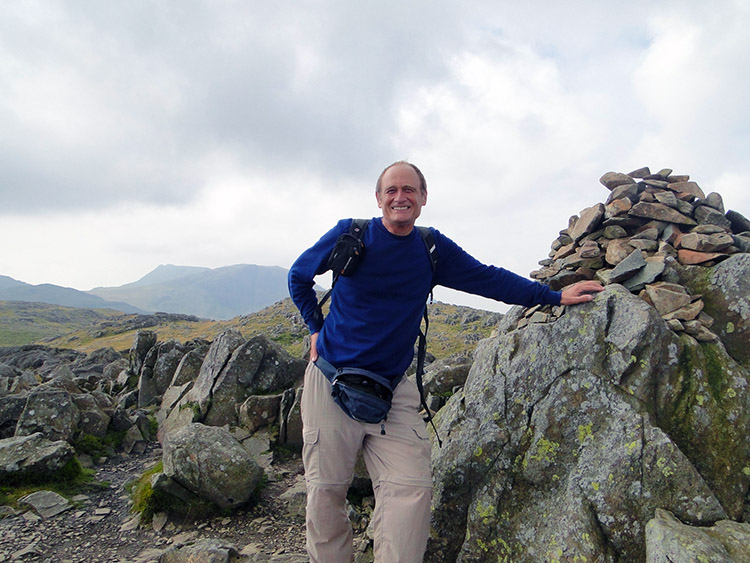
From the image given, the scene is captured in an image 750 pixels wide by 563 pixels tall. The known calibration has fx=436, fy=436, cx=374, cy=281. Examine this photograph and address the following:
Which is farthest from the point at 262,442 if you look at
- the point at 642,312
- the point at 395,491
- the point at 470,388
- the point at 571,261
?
the point at 642,312

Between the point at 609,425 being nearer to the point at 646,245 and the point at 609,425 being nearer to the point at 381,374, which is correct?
the point at 381,374

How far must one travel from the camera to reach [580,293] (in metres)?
8.89

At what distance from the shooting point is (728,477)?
7438 mm

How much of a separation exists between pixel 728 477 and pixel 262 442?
1371 cm

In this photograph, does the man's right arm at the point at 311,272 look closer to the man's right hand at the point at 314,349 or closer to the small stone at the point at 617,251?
the man's right hand at the point at 314,349

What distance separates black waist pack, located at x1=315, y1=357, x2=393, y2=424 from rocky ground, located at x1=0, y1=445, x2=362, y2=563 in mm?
4783

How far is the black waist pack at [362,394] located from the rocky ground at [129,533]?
15.7ft

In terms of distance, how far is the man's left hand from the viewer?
8719 millimetres

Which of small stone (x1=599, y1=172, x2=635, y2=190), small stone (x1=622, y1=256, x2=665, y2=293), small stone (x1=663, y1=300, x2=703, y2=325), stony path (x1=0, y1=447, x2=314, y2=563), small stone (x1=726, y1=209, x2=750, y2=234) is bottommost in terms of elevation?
stony path (x1=0, y1=447, x2=314, y2=563)

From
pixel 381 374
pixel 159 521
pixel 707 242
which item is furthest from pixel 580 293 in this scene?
pixel 159 521

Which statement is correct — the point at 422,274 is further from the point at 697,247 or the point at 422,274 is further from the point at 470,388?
the point at 697,247

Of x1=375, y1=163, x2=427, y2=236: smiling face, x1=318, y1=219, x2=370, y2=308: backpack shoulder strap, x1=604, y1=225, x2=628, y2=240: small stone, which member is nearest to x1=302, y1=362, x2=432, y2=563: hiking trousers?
x1=318, y1=219, x2=370, y2=308: backpack shoulder strap

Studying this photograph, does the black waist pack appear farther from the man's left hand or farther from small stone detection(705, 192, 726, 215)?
small stone detection(705, 192, 726, 215)

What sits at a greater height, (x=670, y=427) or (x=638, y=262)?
(x=638, y=262)
